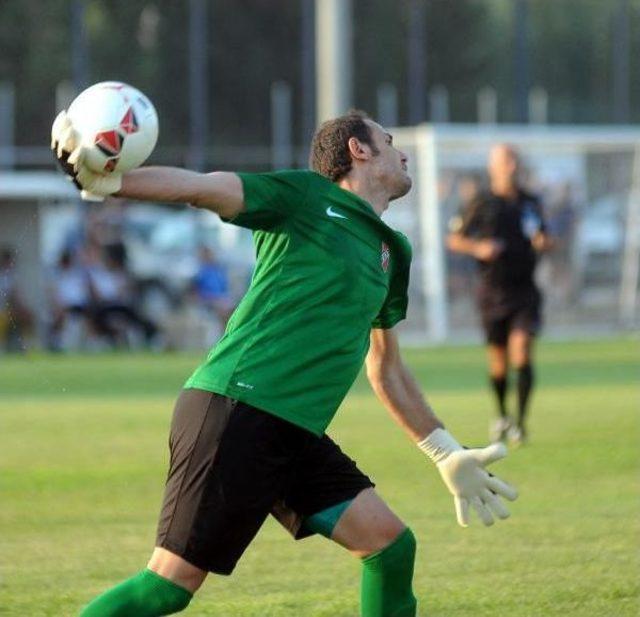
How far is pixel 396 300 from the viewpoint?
21.1 ft

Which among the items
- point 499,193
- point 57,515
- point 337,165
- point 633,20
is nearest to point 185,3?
point 633,20

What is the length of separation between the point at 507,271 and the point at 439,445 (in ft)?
27.4

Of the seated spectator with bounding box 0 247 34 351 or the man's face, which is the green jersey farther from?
the seated spectator with bounding box 0 247 34 351

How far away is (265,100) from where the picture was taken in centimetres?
5634

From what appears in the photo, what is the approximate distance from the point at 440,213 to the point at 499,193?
1536 cm

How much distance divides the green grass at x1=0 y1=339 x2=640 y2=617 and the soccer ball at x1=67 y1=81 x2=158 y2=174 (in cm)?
281

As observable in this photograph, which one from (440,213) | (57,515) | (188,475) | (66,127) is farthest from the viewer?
(440,213)

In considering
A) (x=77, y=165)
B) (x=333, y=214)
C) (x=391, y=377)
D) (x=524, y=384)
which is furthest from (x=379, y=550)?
(x=524, y=384)

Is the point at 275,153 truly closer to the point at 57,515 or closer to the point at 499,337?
the point at 499,337

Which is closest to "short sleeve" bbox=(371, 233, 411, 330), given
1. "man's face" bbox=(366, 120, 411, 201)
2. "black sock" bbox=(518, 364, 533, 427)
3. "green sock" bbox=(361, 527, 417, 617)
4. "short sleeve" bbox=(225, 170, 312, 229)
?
"man's face" bbox=(366, 120, 411, 201)

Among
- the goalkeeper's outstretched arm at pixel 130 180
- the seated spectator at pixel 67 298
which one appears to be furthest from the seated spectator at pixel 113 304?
the goalkeeper's outstretched arm at pixel 130 180

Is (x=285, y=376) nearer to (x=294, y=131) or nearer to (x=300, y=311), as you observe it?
(x=300, y=311)

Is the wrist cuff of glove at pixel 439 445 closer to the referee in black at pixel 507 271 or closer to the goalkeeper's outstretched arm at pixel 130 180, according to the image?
the goalkeeper's outstretched arm at pixel 130 180

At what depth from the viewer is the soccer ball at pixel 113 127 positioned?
532cm
